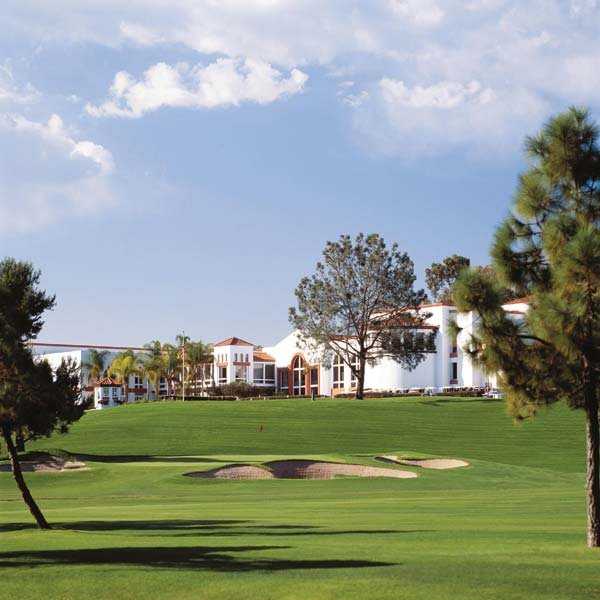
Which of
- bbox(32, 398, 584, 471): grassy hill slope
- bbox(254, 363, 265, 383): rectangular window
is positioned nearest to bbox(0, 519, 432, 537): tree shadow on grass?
bbox(32, 398, 584, 471): grassy hill slope

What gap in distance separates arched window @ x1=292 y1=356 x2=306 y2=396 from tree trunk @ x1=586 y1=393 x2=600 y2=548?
106 m

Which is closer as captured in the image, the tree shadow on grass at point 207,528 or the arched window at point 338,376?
the tree shadow on grass at point 207,528

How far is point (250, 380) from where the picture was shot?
418 ft

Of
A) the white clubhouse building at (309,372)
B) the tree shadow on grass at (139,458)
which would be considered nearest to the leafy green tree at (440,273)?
the white clubhouse building at (309,372)

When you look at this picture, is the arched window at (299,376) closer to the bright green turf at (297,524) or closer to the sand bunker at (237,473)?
the bright green turf at (297,524)

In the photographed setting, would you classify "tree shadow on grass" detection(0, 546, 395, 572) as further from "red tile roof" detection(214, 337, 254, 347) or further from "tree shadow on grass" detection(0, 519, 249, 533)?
"red tile roof" detection(214, 337, 254, 347)

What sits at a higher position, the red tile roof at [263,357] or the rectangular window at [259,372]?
the red tile roof at [263,357]

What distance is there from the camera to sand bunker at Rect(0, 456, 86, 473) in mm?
46969

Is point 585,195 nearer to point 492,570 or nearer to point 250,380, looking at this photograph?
point 492,570

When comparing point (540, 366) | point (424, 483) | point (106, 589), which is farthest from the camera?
point (424, 483)

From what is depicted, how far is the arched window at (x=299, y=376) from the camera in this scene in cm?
12375

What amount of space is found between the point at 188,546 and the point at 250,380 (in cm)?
10986

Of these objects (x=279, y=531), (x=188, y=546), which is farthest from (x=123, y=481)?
(x=188, y=546)

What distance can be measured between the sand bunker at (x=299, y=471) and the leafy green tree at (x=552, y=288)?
2689cm
